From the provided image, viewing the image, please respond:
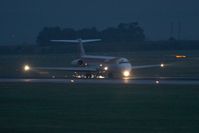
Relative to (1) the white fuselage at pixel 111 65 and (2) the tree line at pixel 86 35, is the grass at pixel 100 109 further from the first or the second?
(2) the tree line at pixel 86 35

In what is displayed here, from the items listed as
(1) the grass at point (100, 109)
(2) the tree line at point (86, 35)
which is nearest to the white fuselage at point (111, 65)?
(1) the grass at point (100, 109)

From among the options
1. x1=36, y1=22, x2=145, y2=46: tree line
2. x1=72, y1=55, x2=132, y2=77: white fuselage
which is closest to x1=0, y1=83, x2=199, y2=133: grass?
x1=72, y1=55, x2=132, y2=77: white fuselage

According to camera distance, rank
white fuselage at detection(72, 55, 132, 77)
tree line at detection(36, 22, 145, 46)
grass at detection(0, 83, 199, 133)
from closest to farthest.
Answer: grass at detection(0, 83, 199, 133)
white fuselage at detection(72, 55, 132, 77)
tree line at detection(36, 22, 145, 46)

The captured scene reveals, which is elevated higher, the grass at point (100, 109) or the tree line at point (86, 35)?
the tree line at point (86, 35)

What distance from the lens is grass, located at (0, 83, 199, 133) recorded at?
2325 centimetres

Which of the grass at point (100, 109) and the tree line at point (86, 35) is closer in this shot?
the grass at point (100, 109)

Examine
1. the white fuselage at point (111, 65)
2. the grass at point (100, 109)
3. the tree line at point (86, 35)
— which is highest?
the tree line at point (86, 35)

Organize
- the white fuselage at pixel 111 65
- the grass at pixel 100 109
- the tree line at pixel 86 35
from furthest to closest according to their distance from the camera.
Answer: the tree line at pixel 86 35 < the white fuselage at pixel 111 65 < the grass at pixel 100 109

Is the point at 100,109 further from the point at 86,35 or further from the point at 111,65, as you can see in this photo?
the point at 86,35

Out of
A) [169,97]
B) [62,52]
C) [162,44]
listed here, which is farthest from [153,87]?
[162,44]

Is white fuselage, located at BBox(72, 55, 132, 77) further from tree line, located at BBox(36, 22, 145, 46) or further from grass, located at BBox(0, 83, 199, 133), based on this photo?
tree line, located at BBox(36, 22, 145, 46)

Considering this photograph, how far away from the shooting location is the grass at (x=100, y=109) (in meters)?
23.2

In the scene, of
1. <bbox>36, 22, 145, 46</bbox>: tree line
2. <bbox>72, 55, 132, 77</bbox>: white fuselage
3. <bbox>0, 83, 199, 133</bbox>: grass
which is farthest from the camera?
<bbox>36, 22, 145, 46</bbox>: tree line

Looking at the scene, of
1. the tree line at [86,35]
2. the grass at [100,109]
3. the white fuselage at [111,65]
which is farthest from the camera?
the tree line at [86,35]
